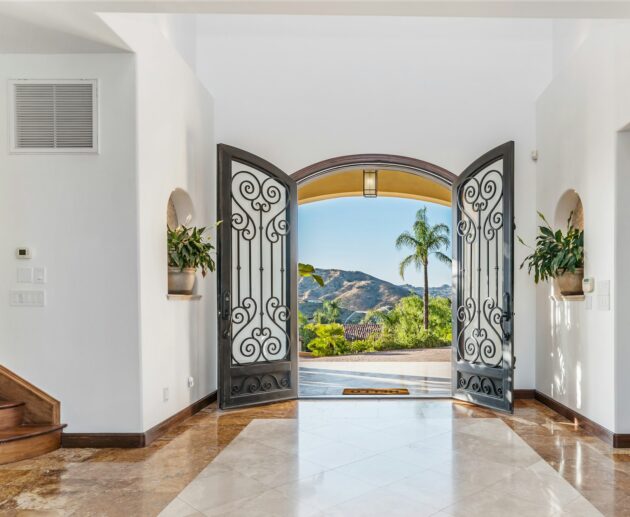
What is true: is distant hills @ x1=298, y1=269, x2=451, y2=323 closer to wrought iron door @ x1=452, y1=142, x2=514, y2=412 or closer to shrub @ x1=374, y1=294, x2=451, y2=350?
shrub @ x1=374, y1=294, x2=451, y2=350

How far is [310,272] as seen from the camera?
862cm

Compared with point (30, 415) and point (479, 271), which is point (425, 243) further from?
point (30, 415)

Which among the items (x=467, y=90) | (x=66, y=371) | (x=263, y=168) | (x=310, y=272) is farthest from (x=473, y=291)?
(x=66, y=371)

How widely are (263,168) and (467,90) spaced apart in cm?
236

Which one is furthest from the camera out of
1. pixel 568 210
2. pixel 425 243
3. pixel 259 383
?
pixel 425 243

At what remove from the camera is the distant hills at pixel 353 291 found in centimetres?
1431

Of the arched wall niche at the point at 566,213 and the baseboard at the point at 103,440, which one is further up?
the arched wall niche at the point at 566,213

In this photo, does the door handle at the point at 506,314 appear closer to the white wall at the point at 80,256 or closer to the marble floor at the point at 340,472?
the marble floor at the point at 340,472

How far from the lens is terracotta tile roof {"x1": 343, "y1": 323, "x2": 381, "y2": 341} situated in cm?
1377

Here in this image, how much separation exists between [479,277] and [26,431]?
4184 mm

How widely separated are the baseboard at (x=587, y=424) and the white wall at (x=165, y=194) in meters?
3.33

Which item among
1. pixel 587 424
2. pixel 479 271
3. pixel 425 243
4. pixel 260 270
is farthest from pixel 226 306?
pixel 425 243

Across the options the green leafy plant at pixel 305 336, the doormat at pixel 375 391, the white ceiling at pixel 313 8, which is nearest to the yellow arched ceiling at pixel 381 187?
the doormat at pixel 375 391

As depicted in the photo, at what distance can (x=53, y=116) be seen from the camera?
4129mm
